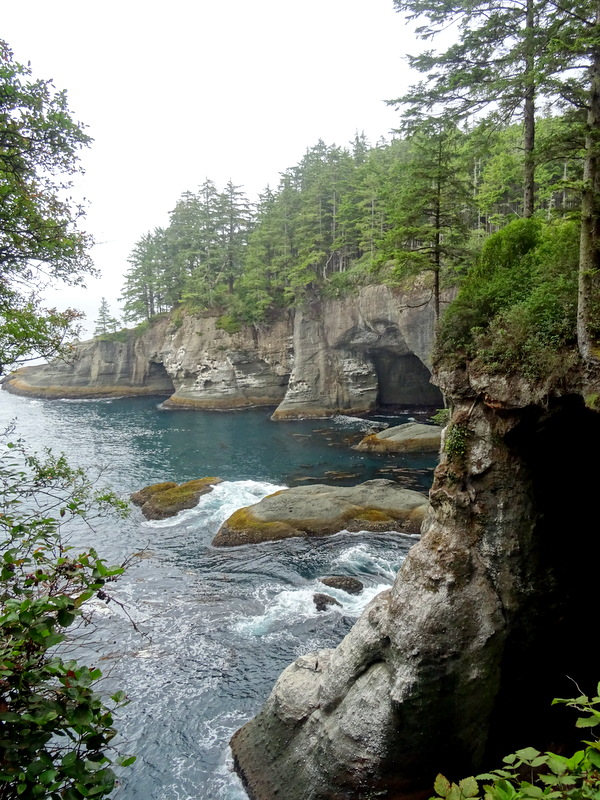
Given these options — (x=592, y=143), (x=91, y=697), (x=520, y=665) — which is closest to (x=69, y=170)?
(x=91, y=697)

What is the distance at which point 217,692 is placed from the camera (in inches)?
503

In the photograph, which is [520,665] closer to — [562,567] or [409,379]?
[562,567]

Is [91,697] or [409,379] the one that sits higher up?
[409,379]

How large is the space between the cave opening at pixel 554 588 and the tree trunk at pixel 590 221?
4.23 feet

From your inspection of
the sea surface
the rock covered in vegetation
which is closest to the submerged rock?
the sea surface

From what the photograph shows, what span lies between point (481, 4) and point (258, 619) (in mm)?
21310

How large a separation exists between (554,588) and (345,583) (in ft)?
30.3

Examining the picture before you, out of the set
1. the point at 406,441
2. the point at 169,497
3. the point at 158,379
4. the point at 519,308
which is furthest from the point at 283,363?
the point at 519,308

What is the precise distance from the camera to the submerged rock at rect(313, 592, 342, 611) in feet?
52.9

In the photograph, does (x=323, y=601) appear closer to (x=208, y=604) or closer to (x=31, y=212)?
(x=208, y=604)

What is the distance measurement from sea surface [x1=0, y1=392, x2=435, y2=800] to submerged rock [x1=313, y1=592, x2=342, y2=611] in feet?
0.81

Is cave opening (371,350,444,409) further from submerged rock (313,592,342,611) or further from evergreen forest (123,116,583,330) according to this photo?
submerged rock (313,592,342,611)

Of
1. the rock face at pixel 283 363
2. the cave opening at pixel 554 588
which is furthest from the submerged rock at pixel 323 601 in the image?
the rock face at pixel 283 363

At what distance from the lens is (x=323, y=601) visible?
1633 cm
